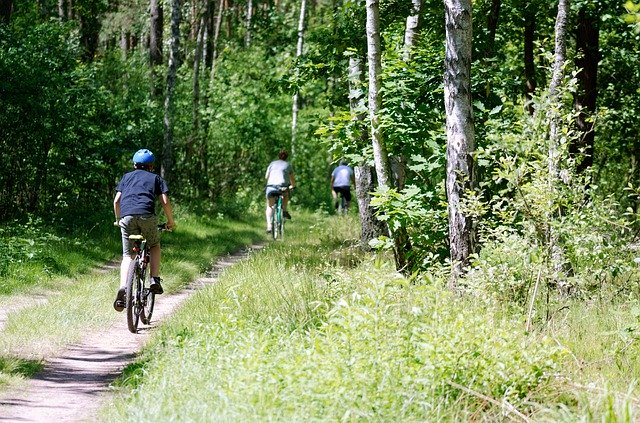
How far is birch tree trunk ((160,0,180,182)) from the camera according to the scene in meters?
20.4

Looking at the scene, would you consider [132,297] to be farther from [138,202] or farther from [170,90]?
[170,90]

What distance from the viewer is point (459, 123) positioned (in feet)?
32.4

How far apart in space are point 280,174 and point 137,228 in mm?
8286

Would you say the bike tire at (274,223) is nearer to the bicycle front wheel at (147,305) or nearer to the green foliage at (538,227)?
the bicycle front wheel at (147,305)

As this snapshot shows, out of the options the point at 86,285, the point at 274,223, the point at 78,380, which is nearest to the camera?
the point at 78,380

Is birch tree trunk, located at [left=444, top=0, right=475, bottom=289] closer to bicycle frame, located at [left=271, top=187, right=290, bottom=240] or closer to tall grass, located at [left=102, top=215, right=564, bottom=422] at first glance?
tall grass, located at [left=102, top=215, right=564, bottom=422]

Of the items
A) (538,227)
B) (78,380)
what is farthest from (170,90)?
(538,227)

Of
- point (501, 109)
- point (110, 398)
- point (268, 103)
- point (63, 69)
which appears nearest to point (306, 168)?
point (268, 103)

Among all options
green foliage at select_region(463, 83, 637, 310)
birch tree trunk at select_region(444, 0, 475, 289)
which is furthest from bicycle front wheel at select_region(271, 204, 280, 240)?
green foliage at select_region(463, 83, 637, 310)

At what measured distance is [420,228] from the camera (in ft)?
36.9

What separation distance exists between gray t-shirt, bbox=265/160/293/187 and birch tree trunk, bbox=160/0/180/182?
3.35 metres

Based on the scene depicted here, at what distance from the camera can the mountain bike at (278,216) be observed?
1902 centimetres

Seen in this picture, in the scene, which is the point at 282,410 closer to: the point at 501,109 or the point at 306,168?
the point at 501,109

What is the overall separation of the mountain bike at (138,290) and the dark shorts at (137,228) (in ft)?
0.23
